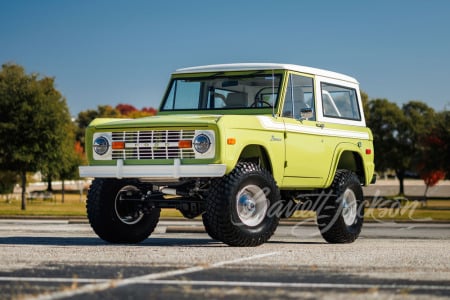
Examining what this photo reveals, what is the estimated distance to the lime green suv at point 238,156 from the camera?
11.0 m

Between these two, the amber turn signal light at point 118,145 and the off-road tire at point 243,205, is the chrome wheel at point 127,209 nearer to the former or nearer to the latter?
the amber turn signal light at point 118,145

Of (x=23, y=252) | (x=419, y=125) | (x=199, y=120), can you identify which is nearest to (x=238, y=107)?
(x=199, y=120)

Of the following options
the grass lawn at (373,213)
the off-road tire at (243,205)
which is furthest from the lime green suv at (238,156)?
the grass lawn at (373,213)

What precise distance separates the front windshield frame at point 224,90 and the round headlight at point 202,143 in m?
1.74

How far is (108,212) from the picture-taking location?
39.9 feet

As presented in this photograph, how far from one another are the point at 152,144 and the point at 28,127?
112 ft

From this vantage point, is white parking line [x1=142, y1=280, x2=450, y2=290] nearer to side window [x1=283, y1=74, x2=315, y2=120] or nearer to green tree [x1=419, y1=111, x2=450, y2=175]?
side window [x1=283, y1=74, x2=315, y2=120]

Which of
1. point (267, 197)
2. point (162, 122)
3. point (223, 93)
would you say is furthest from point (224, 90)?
point (267, 197)

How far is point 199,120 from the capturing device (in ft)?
36.3

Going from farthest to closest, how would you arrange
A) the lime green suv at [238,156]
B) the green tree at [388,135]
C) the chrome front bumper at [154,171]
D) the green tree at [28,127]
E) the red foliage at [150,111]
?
the red foliage at [150,111] → the green tree at [388,135] → the green tree at [28,127] → the lime green suv at [238,156] → the chrome front bumper at [154,171]

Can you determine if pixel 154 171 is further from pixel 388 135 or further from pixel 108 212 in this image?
pixel 388 135

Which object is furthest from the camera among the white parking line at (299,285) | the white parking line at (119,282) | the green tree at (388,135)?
Result: the green tree at (388,135)

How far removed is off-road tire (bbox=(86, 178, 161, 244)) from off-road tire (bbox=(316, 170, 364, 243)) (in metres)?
3.03

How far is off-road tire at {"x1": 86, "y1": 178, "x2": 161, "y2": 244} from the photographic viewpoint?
12.1 meters
